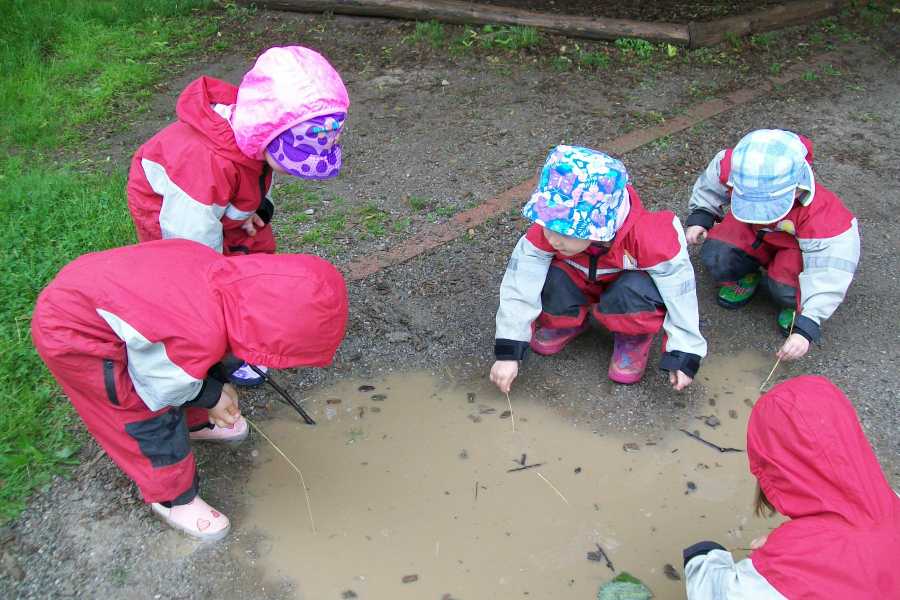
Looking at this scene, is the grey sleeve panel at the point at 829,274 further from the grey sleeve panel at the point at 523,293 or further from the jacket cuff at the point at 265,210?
the jacket cuff at the point at 265,210

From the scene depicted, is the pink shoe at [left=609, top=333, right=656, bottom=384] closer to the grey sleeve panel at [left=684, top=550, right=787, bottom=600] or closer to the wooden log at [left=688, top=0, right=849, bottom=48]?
the grey sleeve panel at [left=684, top=550, right=787, bottom=600]

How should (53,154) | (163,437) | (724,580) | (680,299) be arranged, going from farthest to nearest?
(53,154) → (680,299) → (163,437) → (724,580)

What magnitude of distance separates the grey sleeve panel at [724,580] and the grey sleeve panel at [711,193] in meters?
1.73

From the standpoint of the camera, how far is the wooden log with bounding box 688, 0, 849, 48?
5711 millimetres

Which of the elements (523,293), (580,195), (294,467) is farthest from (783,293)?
(294,467)

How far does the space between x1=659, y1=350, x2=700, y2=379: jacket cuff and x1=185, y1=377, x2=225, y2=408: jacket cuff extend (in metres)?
1.49

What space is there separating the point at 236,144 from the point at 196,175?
0.17m

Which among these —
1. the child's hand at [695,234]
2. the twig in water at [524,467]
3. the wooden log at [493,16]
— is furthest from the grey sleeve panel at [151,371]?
the wooden log at [493,16]

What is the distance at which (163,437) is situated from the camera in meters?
2.27

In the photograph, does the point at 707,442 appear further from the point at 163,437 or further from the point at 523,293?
the point at 163,437

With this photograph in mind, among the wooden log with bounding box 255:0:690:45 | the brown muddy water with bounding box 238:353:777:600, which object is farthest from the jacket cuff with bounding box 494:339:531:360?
the wooden log with bounding box 255:0:690:45

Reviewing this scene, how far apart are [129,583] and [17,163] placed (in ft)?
9.90

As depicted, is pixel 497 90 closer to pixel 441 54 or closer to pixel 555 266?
pixel 441 54

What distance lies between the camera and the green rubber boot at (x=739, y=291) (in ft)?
11.2
